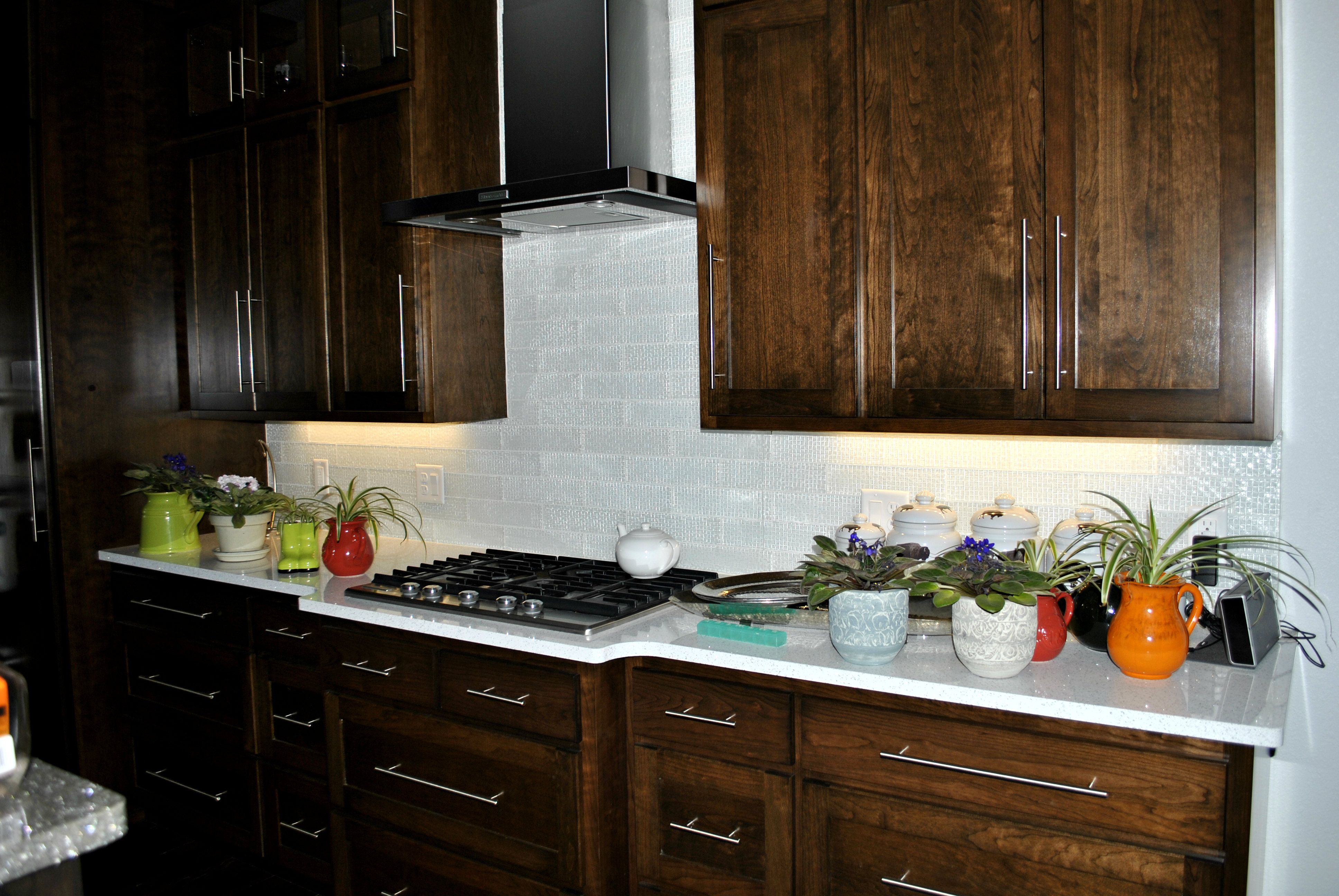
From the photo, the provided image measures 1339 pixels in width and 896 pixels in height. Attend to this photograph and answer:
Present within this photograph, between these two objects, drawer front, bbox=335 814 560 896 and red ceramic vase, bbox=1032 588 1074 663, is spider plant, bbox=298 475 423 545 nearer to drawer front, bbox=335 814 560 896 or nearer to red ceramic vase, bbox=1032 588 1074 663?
drawer front, bbox=335 814 560 896

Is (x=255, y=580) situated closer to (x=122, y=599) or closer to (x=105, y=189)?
(x=122, y=599)

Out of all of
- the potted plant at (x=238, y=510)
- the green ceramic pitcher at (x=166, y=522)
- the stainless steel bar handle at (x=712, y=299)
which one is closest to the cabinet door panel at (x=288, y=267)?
the potted plant at (x=238, y=510)

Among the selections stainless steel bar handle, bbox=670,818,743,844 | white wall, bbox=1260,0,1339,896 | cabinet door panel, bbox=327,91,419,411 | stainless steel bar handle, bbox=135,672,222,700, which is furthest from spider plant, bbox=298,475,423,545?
white wall, bbox=1260,0,1339,896

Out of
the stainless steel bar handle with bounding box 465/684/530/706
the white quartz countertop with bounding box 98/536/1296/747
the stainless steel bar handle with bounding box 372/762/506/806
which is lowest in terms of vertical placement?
the stainless steel bar handle with bounding box 372/762/506/806

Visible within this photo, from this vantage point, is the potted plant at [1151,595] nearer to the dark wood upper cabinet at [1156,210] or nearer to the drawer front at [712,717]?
the dark wood upper cabinet at [1156,210]

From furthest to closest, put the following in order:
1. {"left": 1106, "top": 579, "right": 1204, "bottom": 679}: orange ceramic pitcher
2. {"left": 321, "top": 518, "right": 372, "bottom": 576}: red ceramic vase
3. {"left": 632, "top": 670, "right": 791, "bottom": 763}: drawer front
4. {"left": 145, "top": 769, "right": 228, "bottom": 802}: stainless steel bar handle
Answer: {"left": 145, "top": 769, "right": 228, "bottom": 802}: stainless steel bar handle < {"left": 321, "top": 518, "right": 372, "bottom": 576}: red ceramic vase < {"left": 632, "top": 670, "right": 791, "bottom": 763}: drawer front < {"left": 1106, "top": 579, "right": 1204, "bottom": 679}: orange ceramic pitcher

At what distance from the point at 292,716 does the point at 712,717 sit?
1351 millimetres

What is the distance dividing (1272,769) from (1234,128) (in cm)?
130

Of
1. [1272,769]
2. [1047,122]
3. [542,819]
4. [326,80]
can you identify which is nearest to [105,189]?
[326,80]

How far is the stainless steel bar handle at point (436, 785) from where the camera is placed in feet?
7.30

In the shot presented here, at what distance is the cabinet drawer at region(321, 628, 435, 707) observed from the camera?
2.33 meters

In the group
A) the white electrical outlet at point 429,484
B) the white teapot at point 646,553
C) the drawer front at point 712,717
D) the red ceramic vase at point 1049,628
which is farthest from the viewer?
the white electrical outlet at point 429,484

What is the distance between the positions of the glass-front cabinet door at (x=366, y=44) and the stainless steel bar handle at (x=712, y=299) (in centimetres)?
106

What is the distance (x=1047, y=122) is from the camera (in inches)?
72.2
